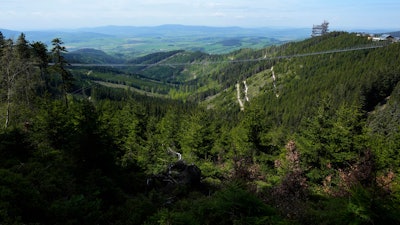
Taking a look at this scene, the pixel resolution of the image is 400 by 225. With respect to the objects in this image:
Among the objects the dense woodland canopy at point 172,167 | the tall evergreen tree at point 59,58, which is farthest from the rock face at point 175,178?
the tall evergreen tree at point 59,58

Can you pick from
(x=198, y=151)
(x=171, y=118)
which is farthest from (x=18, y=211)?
(x=171, y=118)

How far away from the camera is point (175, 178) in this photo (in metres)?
21.2

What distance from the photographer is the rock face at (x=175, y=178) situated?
20344 millimetres

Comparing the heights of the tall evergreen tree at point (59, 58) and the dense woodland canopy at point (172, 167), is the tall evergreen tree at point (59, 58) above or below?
above

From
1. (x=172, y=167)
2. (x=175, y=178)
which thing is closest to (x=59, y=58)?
(x=172, y=167)

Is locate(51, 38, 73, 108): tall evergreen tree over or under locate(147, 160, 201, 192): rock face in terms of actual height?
over

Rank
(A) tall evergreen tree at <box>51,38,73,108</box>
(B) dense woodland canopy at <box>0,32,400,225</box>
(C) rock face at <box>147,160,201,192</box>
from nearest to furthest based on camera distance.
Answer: (B) dense woodland canopy at <box>0,32,400,225</box> < (C) rock face at <box>147,160,201,192</box> < (A) tall evergreen tree at <box>51,38,73,108</box>

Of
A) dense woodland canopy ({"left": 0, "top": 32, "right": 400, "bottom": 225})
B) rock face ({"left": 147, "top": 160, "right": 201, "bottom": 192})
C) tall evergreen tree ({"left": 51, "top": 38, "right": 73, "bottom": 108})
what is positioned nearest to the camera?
dense woodland canopy ({"left": 0, "top": 32, "right": 400, "bottom": 225})

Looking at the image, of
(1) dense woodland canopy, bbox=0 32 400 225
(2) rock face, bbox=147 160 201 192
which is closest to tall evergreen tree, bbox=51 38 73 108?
(1) dense woodland canopy, bbox=0 32 400 225

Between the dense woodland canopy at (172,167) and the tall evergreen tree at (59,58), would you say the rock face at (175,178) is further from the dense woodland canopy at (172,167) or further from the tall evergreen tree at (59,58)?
the tall evergreen tree at (59,58)

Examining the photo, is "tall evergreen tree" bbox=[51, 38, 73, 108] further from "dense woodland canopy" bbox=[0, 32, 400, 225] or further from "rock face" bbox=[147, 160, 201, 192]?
"rock face" bbox=[147, 160, 201, 192]

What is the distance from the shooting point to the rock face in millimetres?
20344

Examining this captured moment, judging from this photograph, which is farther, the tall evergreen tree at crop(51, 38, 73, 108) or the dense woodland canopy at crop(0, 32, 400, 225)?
the tall evergreen tree at crop(51, 38, 73, 108)

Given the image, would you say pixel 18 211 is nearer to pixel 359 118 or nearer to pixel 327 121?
pixel 327 121
